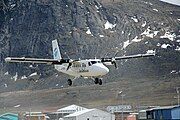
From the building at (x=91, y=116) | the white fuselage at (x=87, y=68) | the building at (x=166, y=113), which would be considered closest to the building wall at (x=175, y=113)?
the building at (x=166, y=113)

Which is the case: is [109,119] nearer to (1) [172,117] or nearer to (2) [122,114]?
(2) [122,114]

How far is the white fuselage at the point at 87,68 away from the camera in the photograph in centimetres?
9500

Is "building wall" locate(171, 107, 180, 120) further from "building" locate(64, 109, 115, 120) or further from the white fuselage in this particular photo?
"building" locate(64, 109, 115, 120)

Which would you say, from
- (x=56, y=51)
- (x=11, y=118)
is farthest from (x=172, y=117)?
(x=11, y=118)

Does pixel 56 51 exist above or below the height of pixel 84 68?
above

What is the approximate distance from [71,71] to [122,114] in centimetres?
9813

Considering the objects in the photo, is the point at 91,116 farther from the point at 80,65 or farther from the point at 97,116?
the point at 80,65

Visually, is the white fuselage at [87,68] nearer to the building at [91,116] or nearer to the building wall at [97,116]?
the building at [91,116]

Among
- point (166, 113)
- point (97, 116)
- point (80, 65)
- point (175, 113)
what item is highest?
point (97, 116)

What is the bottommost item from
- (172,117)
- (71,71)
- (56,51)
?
(172,117)

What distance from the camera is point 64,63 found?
99875 millimetres

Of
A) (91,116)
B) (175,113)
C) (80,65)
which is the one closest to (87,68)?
(80,65)

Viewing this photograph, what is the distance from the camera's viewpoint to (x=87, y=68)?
96.2 m

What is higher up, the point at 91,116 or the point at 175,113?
the point at 91,116
